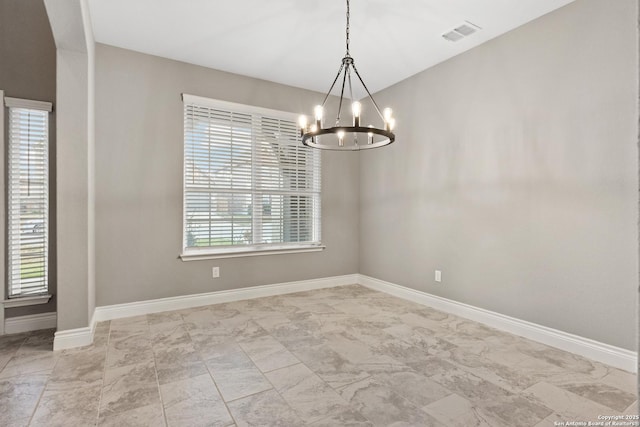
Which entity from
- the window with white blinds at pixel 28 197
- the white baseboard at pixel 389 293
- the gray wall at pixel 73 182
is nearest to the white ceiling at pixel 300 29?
the gray wall at pixel 73 182

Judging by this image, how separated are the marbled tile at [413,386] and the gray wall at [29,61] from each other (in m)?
3.31

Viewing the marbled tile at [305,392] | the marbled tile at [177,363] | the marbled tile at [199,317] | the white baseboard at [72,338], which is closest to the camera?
the marbled tile at [305,392]

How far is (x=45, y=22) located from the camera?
3244 millimetres

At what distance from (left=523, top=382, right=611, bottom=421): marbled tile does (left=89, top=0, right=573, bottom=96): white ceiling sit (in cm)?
300

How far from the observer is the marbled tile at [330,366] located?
230 centimetres

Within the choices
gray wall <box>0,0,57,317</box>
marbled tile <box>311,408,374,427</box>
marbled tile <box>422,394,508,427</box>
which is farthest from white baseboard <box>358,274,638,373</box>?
gray wall <box>0,0,57,317</box>

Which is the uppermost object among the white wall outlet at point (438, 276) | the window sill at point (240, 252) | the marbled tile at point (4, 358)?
the window sill at point (240, 252)

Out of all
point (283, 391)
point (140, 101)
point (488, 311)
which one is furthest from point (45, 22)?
point (488, 311)

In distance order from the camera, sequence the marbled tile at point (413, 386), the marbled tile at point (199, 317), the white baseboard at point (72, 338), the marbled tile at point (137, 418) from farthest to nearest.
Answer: the marbled tile at point (199, 317), the white baseboard at point (72, 338), the marbled tile at point (413, 386), the marbled tile at point (137, 418)

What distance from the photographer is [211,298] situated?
4055 mm

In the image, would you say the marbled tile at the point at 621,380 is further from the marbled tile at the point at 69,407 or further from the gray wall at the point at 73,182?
the gray wall at the point at 73,182

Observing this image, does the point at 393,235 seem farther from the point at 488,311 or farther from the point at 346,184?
the point at 488,311

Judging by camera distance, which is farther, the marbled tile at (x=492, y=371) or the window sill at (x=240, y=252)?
the window sill at (x=240, y=252)

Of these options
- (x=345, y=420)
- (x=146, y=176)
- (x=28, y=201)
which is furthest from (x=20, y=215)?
(x=345, y=420)
